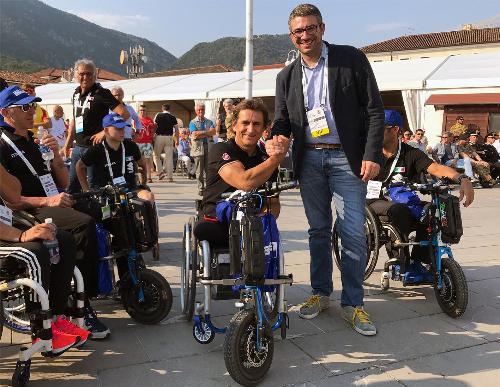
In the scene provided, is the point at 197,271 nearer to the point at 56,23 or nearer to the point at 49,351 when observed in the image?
the point at 49,351

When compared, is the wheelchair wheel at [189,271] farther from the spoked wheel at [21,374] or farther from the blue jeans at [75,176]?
the blue jeans at [75,176]

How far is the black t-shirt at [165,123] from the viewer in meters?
10.8

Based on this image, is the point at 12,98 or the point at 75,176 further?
the point at 75,176

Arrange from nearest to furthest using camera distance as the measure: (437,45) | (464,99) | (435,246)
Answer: (435,246)
(464,99)
(437,45)

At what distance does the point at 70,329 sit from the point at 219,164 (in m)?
1.18

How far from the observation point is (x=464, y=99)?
1357 centimetres

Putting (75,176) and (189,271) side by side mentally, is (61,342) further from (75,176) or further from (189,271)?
(75,176)

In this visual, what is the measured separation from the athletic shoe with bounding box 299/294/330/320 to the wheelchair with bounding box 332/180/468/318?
24.7 inches

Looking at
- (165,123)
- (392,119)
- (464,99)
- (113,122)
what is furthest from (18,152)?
(464,99)

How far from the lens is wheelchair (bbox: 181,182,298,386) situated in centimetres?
241

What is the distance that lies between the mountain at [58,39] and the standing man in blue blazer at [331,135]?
121906mm

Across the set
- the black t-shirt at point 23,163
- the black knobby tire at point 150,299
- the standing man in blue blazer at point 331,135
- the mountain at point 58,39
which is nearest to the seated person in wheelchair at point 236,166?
the standing man in blue blazer at point 331,135

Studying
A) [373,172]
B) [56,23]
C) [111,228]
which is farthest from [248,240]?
[56,23]

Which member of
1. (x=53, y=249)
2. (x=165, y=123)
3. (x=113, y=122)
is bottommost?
(x=53, y=249)
